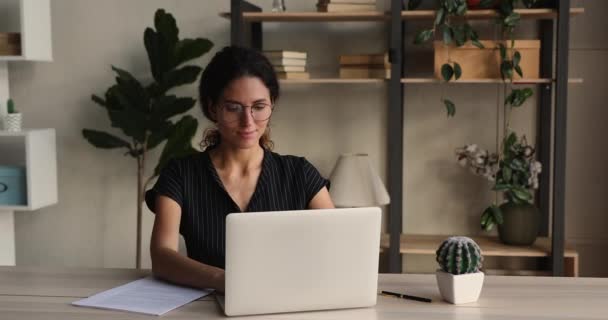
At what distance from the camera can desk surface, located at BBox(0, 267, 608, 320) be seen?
1.73 m

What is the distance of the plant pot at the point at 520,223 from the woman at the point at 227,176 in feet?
5.56

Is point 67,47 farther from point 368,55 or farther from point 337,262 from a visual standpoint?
point 337,262

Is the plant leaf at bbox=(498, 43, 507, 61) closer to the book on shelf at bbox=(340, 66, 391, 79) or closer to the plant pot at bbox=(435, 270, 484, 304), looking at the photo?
the book on shelf at bbox=(340, 66, 391, 79)

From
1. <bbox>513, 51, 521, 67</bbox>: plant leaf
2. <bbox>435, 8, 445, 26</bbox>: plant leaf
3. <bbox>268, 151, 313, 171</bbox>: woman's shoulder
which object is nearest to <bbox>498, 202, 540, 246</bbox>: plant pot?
<bbox>513, 51, 521, 67</bbox>: plant leaf

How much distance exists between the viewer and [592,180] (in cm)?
405

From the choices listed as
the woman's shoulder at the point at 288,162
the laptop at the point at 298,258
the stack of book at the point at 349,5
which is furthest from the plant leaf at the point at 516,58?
the laptop at the point at 298,258

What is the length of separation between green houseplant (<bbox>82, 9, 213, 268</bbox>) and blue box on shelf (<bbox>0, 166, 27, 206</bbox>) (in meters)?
0.57

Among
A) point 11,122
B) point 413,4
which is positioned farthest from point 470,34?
point 11,122

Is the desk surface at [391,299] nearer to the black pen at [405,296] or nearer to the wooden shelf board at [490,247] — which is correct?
the black pen at [405,296]

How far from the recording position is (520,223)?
374cm

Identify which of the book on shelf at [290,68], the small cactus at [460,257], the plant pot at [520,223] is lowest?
the plant pot at [520,223]

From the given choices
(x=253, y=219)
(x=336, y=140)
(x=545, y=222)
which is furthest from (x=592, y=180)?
(x=253, y=219)

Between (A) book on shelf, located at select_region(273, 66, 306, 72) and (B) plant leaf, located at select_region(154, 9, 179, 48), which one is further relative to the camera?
(B) plant leaf, located at select_region(154, 9, 179, 48)

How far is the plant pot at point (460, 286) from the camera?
1.83 m
